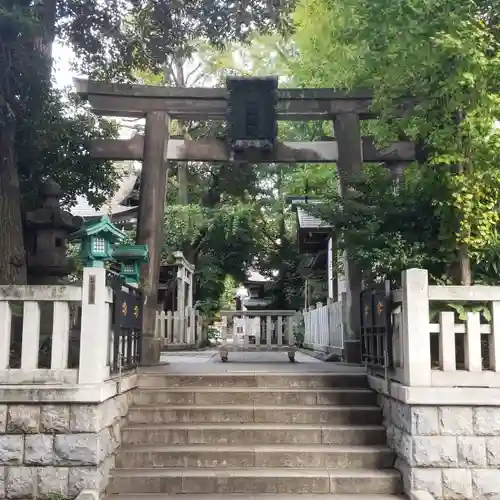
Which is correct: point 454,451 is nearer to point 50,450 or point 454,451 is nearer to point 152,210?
point 50,450

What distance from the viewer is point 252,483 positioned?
17.1 feet

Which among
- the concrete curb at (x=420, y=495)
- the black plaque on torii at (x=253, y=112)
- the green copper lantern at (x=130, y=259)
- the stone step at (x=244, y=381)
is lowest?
the concrete curb at (x=420, y=495)

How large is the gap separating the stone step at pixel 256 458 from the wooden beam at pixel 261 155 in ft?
17.6

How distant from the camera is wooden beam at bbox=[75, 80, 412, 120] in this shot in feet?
29.7

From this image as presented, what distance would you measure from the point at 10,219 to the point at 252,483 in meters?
4.40

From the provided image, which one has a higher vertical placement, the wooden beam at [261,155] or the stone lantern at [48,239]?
the wooden beam at [261,155]

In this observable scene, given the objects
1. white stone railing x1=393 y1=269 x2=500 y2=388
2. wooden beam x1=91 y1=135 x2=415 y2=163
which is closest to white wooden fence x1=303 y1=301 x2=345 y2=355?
wooden beam x1=91 y1=135 x2=415 y2=163

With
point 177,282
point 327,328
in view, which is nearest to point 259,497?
point 327,328

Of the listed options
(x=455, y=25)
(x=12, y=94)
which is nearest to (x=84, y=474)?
(x=12, y=94)

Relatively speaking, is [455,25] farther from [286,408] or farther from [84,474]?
[84,474]

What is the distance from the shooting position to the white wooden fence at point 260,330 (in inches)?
428

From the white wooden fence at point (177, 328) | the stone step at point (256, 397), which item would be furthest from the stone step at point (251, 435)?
the white wooden fence at point (177, 328)

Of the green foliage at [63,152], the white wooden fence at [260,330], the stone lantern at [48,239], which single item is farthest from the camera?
the white wooden fence at [260,330]

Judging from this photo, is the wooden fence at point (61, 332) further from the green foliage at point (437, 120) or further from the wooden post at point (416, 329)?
the green foliage at point (437, 120)
